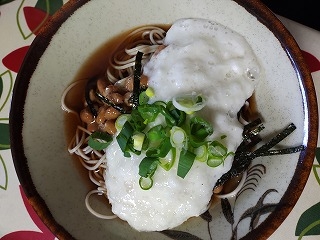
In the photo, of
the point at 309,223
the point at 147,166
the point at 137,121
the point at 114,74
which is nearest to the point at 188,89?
the point at 137,121

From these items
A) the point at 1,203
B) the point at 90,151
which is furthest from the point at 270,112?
the point at 1,203

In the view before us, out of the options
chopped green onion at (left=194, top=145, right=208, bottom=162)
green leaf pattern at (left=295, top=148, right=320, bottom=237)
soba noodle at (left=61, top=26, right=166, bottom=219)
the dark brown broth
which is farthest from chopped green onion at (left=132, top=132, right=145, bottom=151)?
green leaf pattern at (left=295, top=148, right=320, bottom=237)

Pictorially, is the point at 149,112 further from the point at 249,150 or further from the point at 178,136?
the point at 249,150

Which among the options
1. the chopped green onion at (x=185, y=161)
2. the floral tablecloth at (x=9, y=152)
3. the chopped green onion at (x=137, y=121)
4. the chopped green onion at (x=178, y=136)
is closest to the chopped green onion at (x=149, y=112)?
the chopped green onion at (x=137, y=121)

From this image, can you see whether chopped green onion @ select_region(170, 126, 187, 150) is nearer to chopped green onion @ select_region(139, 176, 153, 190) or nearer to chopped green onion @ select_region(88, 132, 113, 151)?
chopped green onion @ select_region(139, 176, 153, 190)

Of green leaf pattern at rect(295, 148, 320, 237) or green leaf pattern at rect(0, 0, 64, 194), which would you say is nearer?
green leaf pattern at rect(295, 148, 320, 237)

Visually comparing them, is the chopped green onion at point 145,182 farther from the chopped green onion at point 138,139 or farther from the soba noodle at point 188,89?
the chopped green onion at point 138,139

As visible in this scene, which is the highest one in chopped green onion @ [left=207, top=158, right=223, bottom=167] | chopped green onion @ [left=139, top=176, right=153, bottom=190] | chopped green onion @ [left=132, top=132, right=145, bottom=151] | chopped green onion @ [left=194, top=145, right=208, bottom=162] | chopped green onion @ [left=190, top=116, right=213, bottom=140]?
chopped green onion @ [left=190, top=116, right=213, bottom=140]
